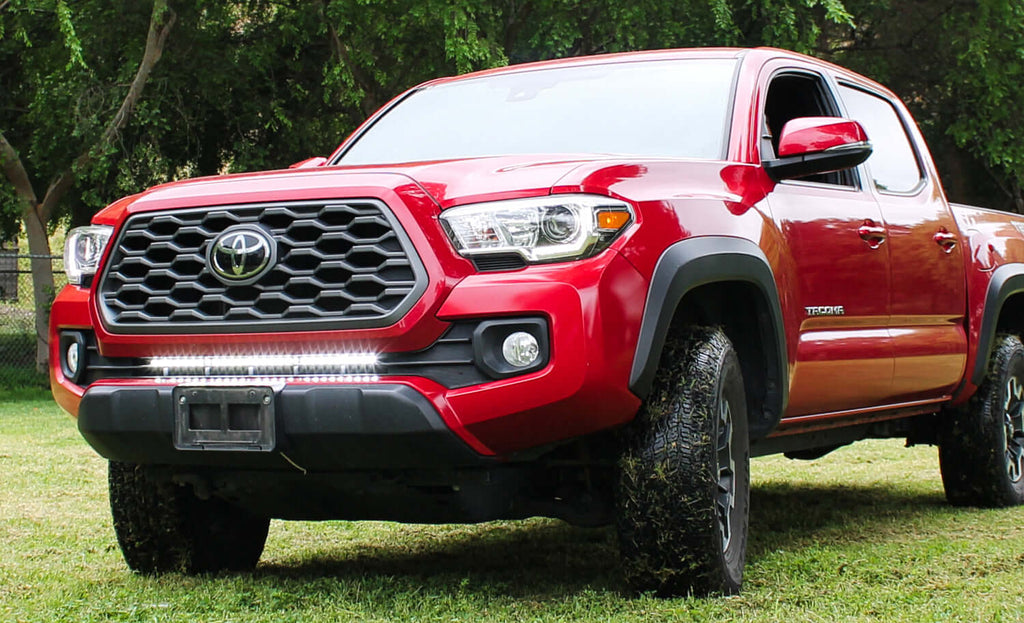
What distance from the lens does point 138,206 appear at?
411 cm

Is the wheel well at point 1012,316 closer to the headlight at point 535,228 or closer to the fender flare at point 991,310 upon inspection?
the fender flare at point 991,310

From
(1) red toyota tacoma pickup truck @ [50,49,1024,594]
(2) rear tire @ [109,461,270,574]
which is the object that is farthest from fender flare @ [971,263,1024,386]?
(2) rear tire @ [109,461,270,574]

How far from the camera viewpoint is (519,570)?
4.91 m

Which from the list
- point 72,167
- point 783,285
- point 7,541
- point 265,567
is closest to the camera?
point 783,285

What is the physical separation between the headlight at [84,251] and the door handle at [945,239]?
11.7ft

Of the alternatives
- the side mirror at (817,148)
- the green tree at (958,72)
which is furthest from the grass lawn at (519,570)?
the green tree at (958,72)

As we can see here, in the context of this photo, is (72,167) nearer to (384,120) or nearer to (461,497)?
(384,120)

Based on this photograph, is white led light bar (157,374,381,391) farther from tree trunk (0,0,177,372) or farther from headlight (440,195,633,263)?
tree trunk (0,0,177,372)

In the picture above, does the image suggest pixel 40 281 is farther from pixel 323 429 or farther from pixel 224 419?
pixel 323 429

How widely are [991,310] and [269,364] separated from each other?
3.92m

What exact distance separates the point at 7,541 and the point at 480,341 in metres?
3.03

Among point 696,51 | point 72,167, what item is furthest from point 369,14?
point 696,51

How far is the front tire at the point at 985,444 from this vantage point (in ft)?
21.8

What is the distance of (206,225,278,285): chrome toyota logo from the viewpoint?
3.84m
